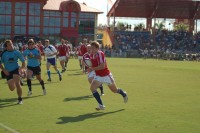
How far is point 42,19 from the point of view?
2564 inches

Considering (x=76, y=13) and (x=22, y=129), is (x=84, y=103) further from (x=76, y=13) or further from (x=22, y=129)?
(x=76, y=13)

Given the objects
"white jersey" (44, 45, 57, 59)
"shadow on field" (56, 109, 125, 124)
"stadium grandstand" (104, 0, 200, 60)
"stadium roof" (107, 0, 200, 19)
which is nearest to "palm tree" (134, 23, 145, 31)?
"stadium grandstand" (104, 0, 200, 60)

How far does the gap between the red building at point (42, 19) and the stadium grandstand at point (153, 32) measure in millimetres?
5697

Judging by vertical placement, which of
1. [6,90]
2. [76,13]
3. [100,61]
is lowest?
[6,90]

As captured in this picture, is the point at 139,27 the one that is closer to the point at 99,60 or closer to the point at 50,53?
the point at 50,53

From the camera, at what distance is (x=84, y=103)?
41.4ft

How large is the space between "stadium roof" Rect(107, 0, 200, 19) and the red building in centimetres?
552

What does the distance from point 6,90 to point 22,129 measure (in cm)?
700

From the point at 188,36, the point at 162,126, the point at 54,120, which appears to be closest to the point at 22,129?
the point at 54,120

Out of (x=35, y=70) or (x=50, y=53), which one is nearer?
(x=35, y=70)

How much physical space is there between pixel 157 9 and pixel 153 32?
5577 millimetres

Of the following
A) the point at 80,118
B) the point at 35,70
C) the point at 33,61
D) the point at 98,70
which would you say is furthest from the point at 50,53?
the point at 80,118

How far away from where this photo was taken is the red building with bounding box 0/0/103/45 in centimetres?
6406

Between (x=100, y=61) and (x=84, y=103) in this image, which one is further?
(x=84, y=103)
